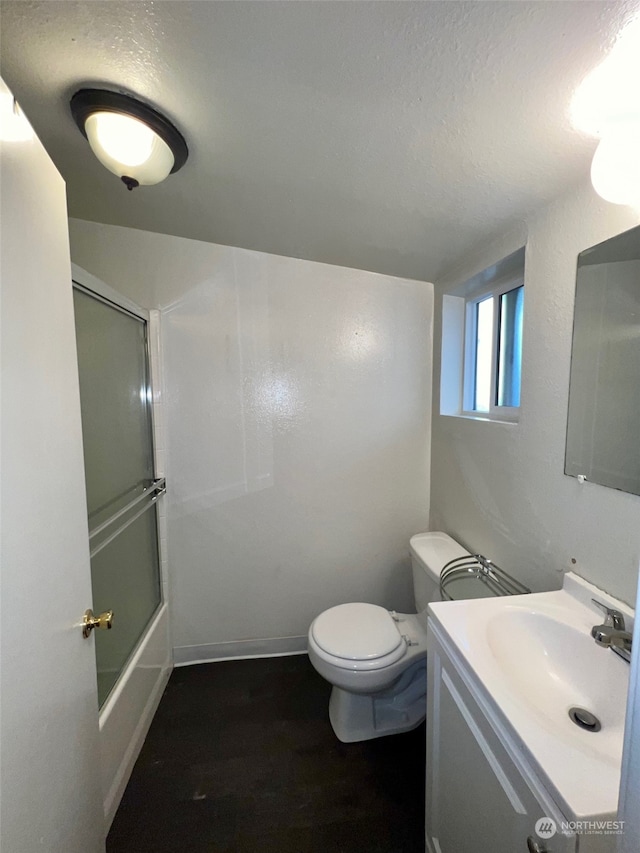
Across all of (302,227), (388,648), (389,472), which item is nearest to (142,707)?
(388,648)

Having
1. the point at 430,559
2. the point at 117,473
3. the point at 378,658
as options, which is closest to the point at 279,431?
the point at 117,473

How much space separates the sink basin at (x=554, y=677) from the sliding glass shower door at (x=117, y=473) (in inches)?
46.3

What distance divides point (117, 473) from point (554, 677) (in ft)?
5.14

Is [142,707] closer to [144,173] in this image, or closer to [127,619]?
[127,619]

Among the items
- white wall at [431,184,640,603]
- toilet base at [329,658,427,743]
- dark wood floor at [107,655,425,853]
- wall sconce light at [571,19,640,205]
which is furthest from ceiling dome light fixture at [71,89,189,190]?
dark wood floor at [107,655,425,853]

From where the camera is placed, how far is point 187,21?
2.11ft

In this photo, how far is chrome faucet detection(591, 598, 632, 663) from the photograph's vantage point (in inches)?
30.0

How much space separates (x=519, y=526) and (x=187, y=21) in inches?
61.4

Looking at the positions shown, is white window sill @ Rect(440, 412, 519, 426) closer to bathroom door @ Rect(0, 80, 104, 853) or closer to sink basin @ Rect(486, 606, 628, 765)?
sink basin @ Rect(486, 606, 628, 765)

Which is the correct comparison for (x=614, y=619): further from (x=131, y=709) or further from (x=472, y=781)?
(x=131, y=709)

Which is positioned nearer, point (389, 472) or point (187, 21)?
point (187, 21)

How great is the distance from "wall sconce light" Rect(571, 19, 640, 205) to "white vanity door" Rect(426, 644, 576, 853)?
1173 millimetres

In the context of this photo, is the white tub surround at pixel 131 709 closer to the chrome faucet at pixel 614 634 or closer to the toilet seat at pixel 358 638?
the toilet seat at pixel 358 638

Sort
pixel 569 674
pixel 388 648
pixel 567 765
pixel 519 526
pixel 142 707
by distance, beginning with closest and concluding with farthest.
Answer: pixel 567 765, pixel 569 674, pixel 519 526, pixel 388 648, pixel 142 707
